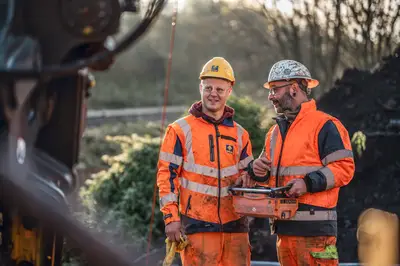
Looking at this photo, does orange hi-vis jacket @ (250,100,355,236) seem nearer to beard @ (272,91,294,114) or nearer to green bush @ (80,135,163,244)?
beard @ (272,91,294,114)

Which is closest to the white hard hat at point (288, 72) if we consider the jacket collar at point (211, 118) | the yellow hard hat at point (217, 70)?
the yellow hard hat at point (217, 70)

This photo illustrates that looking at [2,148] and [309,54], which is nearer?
[2,148]

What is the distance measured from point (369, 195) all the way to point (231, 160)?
3.43 meters

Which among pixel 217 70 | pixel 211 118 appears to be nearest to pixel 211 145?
pixel 211 118

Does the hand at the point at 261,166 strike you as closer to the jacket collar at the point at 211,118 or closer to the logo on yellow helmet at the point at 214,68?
the jacket collar at the point at 211,118

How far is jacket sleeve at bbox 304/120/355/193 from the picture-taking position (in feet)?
19.0

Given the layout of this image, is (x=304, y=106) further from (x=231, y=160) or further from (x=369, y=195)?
(x=369, y=195)

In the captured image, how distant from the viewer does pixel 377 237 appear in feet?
26.7

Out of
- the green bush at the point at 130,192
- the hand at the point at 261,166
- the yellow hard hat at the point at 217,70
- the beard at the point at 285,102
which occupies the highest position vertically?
the yellow hard hat at the point at 217,70

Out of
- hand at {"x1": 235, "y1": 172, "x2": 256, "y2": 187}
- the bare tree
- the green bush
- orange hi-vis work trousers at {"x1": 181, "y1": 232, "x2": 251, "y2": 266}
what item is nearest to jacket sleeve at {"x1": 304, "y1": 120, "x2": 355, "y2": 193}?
hand at {"x1": 235, "y1": 172, "x2": 256, "y2": 187}

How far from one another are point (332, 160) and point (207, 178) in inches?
36.7

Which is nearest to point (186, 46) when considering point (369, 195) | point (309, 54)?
point (309, 54)

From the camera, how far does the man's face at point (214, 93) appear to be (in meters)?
6.32

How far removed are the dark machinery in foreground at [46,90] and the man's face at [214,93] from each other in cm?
108
